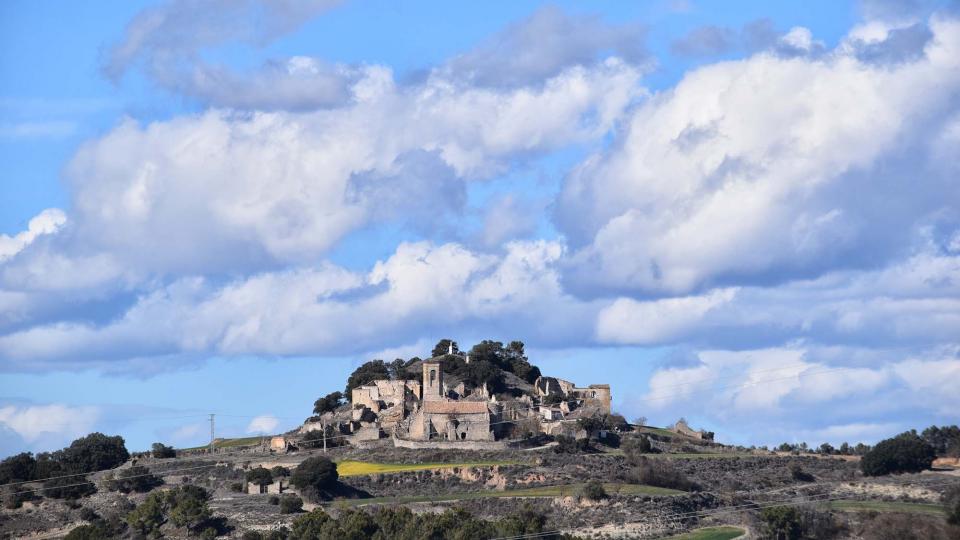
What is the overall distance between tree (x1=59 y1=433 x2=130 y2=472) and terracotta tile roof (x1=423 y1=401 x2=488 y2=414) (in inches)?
889

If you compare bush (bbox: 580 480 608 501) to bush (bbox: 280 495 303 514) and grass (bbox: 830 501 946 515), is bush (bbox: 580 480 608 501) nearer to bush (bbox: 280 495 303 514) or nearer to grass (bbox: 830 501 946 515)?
grass (bbox: 830 501 946 515)

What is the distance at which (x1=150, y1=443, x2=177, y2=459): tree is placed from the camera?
127m

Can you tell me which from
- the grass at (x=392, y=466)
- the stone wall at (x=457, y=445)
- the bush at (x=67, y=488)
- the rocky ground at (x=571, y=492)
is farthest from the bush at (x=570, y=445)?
the bush at (x=67, y=488)

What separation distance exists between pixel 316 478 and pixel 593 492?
1752cm

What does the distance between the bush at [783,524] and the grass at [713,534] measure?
59.8 inches

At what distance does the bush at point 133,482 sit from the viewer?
113312 millimetres

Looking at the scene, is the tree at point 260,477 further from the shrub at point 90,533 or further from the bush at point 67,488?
the bush at point 67,488

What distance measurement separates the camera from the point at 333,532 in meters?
91.9

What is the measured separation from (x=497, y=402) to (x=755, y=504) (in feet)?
88.3

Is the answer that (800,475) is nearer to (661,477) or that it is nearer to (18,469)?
(661,477)

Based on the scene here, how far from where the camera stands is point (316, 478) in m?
106

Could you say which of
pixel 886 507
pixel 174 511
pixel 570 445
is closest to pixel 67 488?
pixel 174 511

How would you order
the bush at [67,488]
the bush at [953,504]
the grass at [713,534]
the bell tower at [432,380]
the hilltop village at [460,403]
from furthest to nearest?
the bell tower at [432,380]
the hilltop village at [460,403]
the bush at [67,488]
the grass at [713,534]
the bush at [953,504]

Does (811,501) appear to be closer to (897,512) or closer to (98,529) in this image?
(897,512)
